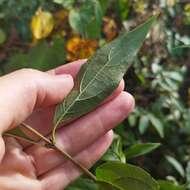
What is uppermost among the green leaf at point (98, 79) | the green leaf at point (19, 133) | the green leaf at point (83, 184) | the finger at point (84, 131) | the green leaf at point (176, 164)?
the green leaf at point (98, 79)

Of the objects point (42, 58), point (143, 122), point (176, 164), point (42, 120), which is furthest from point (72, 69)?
point (176, 164)

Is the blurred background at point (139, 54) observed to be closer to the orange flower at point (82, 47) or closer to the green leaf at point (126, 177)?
the orange flower at point (82, 47)

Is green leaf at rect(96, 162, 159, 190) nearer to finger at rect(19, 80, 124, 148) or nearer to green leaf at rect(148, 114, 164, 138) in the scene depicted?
finger at rect(19, 80, 124, 148)

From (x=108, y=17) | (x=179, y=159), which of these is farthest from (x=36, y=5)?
(x=179, y=159)

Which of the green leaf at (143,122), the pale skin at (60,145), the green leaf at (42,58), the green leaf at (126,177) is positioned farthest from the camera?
the green leaf at (143,122)

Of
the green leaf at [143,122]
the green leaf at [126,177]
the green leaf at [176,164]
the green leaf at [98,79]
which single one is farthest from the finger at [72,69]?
A: the green leaf at [176,164]

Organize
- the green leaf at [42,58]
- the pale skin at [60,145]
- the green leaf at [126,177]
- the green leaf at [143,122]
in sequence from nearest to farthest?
the green leaf at [126,177] < the pale skin at [60,145] < the green leaf at [42,58] < the green leaf at [143,122]

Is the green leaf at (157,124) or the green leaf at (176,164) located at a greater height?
the green leaf at (157,124)

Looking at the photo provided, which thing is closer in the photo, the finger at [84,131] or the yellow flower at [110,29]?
the finger at [84,131]
